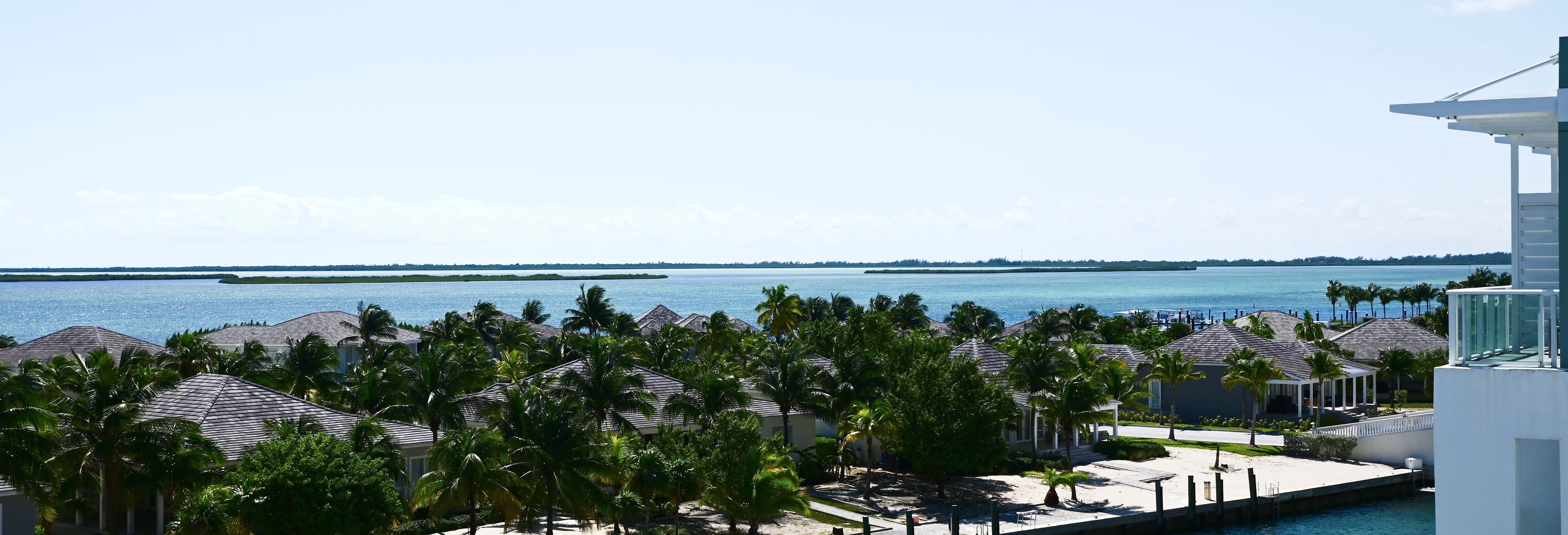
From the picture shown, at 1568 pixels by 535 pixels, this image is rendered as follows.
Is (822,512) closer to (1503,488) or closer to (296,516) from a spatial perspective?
(296,516)

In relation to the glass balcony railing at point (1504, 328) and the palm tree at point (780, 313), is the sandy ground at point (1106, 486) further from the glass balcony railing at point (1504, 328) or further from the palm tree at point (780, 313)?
the palm tree at point (780, 313)

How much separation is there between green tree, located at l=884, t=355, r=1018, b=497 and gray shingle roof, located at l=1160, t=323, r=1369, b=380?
21.4 metres

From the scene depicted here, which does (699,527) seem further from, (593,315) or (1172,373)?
(593,315)

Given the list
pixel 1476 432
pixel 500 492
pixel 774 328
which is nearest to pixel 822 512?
pixel 500 492

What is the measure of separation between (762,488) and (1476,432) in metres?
23.9

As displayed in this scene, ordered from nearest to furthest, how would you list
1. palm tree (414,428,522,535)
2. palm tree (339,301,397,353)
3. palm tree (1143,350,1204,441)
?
1. palm tree (414,428,522,535)
2. palm tree (1143,350,1204,441)
3. palm tree (339,301,397,353)

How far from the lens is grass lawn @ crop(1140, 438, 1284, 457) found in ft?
166

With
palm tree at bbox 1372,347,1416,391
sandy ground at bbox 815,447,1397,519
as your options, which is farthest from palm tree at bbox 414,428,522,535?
palm tree at bbox 1372,347,1416,391

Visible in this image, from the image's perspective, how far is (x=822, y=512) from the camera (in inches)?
1512

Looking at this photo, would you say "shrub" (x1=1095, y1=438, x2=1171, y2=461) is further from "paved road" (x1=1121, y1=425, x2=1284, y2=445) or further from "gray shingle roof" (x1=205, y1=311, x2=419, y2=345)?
"gray shingle roof" (x1=205, y1=311, x2=419, y2=345)

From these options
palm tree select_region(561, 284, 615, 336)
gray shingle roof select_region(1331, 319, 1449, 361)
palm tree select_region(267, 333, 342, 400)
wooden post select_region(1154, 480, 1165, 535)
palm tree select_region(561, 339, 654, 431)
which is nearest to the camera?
wooden post select_region(1154, 480, 1165, 535)

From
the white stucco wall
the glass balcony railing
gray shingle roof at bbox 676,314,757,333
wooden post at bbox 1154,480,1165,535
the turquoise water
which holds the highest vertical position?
the glass balcony railing

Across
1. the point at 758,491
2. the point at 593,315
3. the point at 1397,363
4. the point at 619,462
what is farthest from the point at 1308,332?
the point at 619,462

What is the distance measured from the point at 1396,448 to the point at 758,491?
2908 cm
